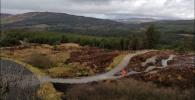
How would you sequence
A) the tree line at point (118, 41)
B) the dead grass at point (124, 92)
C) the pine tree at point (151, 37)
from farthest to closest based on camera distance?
the pine tree at point (151, 37) < the tree line at point (118, 41) < the dead grass at point (124, 92)

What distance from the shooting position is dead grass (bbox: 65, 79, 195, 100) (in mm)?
43094

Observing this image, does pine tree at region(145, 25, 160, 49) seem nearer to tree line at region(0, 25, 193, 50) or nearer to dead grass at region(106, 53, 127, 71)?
tree line at region(0, 25, 193, 50)

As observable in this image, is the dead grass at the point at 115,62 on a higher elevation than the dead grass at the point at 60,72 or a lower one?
higher

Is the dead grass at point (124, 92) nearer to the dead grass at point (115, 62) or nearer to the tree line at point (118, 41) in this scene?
the dead grass at point (115, 62)

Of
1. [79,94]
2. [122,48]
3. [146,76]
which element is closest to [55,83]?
[79,94]

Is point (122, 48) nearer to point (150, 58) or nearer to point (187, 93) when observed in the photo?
point (150, 58)

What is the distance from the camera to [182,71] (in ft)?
210

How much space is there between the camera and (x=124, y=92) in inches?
1810

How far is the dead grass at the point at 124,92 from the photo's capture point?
43094 millimetres

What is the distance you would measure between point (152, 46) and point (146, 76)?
→ 75306 millimetres

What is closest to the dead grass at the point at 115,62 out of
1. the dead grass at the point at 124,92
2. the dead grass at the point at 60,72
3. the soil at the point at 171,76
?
the soil at the point at 171,76

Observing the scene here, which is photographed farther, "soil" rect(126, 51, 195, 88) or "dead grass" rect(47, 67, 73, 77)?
"dead grass" rect(47, 67, 73, 77)

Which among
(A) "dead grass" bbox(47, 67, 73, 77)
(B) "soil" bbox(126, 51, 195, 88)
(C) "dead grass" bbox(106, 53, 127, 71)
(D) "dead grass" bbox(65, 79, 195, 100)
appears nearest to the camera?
(D) "dead grass" bbox(65, 79, 195, 100)

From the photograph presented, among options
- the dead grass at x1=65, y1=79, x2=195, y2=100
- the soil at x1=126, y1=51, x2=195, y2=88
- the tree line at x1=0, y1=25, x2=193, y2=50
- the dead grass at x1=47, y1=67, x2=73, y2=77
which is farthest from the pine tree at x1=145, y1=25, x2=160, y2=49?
the dead grass at x1=65, y1=79, x2=195, y2=100
